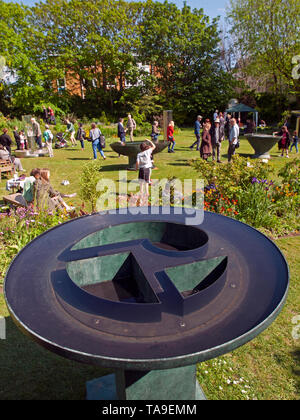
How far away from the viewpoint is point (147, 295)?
2.41 m

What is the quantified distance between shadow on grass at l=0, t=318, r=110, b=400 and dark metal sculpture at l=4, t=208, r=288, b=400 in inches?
12.0

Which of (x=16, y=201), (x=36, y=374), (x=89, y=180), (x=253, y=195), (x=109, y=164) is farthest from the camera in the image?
(x=109, y=164)

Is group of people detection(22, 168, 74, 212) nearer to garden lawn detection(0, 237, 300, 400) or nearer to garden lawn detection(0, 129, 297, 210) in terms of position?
garden lawn detection(0, 129, 297, 210)

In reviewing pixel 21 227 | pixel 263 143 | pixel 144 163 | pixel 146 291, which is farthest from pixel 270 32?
pixel 146 291

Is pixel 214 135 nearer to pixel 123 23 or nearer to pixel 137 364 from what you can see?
pixel 137 364

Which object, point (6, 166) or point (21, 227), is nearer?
point (21, 227)

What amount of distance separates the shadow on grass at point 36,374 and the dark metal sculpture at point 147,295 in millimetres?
304

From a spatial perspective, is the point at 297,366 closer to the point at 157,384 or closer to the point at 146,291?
the point at 157,384

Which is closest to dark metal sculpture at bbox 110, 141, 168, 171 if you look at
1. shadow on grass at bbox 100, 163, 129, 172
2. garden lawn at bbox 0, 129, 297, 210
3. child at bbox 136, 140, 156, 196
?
shadow on grass at bbox 100, 163, 129, 172

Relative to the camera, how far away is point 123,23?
30781mm

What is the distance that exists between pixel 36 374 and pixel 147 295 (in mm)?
2151

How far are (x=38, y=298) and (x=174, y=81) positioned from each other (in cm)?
3278

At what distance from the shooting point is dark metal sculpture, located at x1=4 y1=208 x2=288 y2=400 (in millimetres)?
1814

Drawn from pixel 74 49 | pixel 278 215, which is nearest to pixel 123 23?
pixel 74 49
